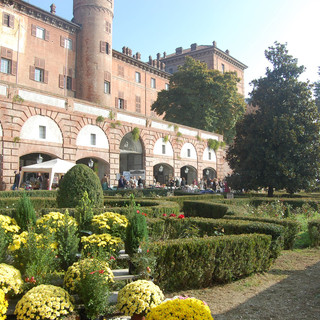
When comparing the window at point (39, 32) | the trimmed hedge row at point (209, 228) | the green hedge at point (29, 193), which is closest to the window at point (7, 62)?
the window at point (39, 32)

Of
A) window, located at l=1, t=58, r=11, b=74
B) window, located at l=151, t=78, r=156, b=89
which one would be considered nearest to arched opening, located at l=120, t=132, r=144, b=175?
window, located at l=1, t=58, r=11, b=74

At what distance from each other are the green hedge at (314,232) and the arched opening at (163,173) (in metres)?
23.1

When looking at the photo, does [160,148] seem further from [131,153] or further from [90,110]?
[90,110]

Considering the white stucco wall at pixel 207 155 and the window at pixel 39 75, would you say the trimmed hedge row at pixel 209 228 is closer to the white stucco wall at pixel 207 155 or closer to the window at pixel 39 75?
the window at pixel 39 75

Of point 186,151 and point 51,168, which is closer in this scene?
point 51,168

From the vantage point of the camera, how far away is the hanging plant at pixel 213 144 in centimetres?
3700

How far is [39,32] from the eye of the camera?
98.8 feet

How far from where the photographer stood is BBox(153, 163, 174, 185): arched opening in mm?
32281

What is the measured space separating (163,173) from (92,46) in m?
13.8

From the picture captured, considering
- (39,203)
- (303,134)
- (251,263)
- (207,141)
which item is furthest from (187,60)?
(251,263)

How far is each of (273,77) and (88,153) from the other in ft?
43.6

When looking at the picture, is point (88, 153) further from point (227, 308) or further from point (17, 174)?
point (227, 308)

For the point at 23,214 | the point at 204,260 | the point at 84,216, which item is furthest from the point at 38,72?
the point at 204,260

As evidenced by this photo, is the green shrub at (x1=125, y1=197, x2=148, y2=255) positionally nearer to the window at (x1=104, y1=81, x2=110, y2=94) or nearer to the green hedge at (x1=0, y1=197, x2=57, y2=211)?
the green hedge at (x1=0, y1=197, x2=57, y2=211)
